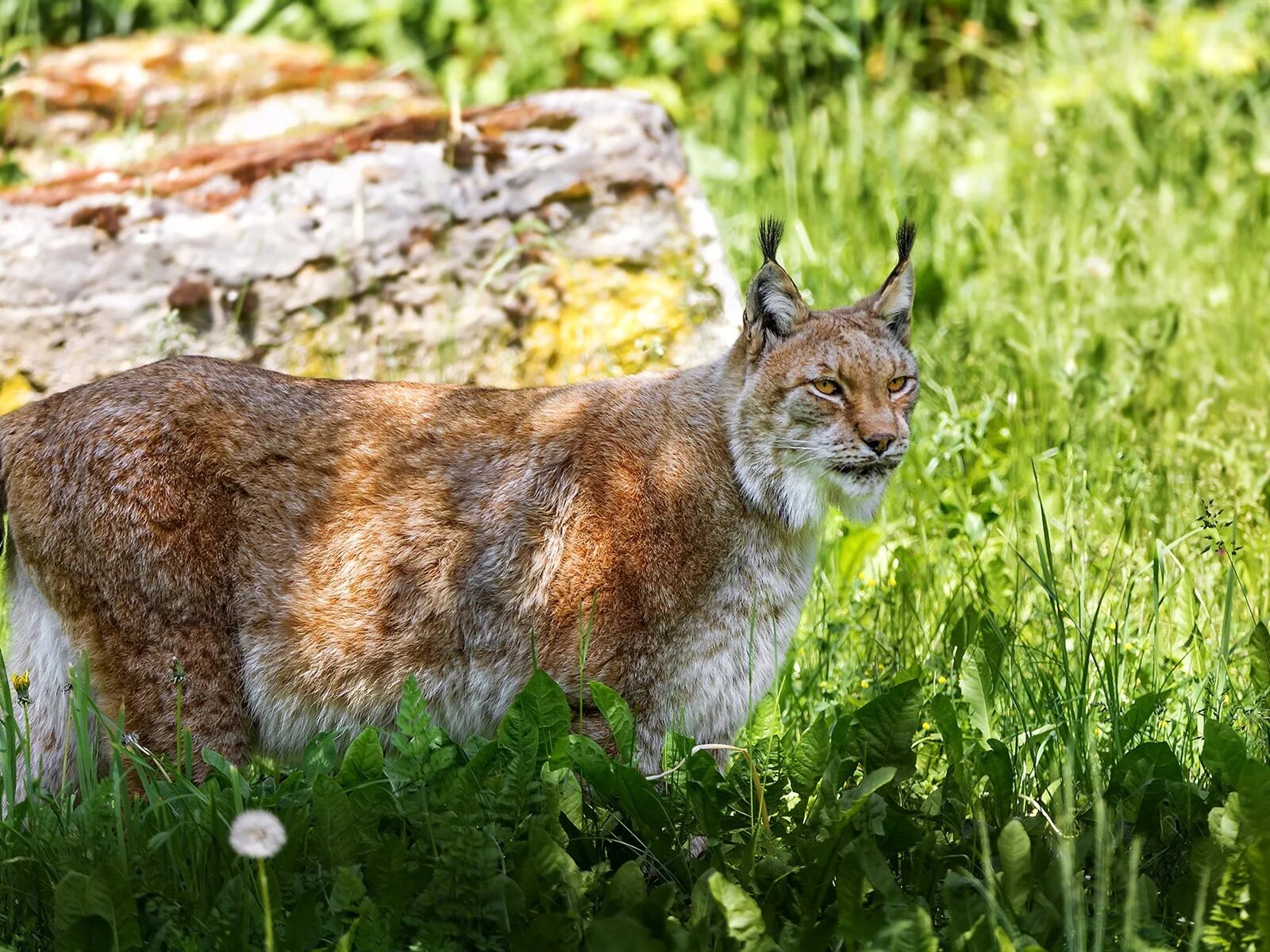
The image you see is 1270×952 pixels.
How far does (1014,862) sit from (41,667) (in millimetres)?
2572

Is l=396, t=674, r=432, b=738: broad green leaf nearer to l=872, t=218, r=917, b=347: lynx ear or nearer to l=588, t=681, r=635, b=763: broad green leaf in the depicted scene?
l=588, t=681, r=635, b=763: broad green leaf

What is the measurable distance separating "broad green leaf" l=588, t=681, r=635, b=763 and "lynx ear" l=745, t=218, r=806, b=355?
1.19 metres

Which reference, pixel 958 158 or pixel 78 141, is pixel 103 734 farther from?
pixel 958 158

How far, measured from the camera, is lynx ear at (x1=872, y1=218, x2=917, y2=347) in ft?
13.6

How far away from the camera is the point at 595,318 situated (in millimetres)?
5906

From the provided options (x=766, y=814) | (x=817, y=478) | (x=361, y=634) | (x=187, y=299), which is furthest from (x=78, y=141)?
(x=766, y=814)

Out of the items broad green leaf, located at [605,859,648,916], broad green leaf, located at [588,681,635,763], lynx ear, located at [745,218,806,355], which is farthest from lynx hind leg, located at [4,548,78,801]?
lynx ear, located at [745,218,806,355]

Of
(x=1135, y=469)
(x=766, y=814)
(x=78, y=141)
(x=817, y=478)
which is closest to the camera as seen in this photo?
(x=766, y=814)

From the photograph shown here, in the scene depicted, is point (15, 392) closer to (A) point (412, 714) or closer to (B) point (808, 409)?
(A) point (412, 714)

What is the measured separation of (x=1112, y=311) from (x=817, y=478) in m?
3.22

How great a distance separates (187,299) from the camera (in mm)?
5426

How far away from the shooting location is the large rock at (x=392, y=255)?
5348mm

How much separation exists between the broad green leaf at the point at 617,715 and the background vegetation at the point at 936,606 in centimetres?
11

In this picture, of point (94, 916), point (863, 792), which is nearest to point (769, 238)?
point (863, 792)
